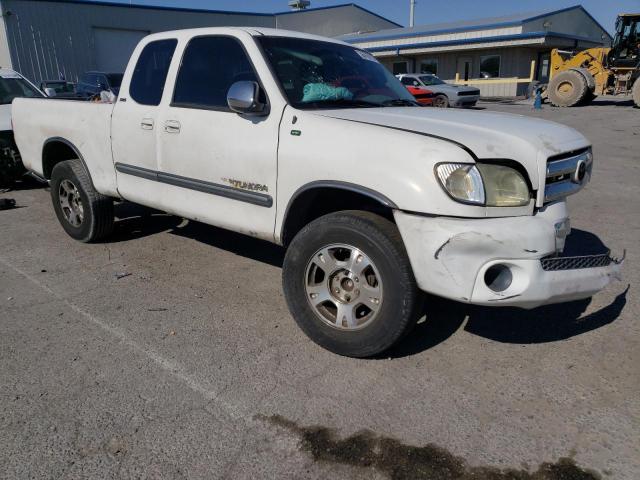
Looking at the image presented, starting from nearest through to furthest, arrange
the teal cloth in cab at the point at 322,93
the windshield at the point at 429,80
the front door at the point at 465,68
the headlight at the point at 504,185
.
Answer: the headlight at the point at 504,185
the teal cloth in cab at the point at 322,93
the windshield at the point at 429,80
the front door at the point at 465,68

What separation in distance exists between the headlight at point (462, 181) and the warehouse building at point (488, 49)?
3371 centimetres

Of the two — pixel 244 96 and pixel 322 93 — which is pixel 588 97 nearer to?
pixel 322 93

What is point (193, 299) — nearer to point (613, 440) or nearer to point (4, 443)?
point (4, 443)

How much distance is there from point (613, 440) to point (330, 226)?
180 cm

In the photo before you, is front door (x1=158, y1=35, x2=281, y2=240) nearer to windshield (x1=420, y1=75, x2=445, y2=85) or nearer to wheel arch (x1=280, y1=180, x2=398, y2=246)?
wheel arch (x1=280, y1=180, x2=398, y2=246)

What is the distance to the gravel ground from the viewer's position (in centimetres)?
245

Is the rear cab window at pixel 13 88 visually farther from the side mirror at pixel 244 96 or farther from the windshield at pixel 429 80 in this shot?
the windshield at pixel 429 80

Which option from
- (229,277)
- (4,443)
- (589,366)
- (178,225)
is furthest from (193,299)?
(589,366)

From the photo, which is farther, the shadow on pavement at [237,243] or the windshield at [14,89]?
the windshield at [14,89]

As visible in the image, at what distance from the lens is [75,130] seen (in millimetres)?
5125

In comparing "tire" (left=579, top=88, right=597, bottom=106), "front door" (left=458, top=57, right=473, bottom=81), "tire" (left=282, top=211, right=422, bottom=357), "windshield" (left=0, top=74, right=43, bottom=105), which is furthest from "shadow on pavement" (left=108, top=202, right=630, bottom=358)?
"front door" (left=458, top=57, right=473, bottom=81)

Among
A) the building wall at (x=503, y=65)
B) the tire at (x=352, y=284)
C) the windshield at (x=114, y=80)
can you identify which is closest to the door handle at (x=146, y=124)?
the tire at (x=352, y=284)

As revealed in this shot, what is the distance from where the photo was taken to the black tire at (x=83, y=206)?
5.18 m

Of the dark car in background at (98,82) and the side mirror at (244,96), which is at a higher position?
the side mirror at (244,96)
